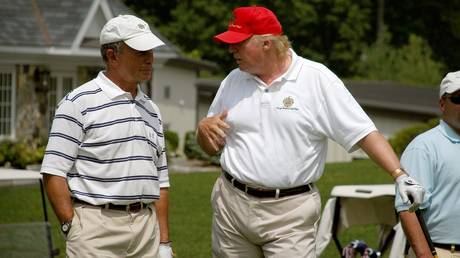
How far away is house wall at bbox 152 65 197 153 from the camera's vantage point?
29.4 meters

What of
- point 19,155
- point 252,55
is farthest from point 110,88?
point 19,155

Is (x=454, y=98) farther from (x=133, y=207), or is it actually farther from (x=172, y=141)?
(x=172, y=141)

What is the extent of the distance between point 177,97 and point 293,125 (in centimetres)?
2456

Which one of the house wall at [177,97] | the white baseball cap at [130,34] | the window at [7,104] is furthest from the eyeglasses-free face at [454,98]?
the house wall at [177,97]

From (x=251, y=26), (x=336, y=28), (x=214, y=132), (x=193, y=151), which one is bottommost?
(x=336, y=28)

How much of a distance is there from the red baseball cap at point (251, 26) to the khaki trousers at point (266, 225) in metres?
0.75

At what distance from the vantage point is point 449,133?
5918 mm

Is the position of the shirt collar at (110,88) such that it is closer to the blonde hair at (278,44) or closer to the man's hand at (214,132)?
the man's hand at (214,132)

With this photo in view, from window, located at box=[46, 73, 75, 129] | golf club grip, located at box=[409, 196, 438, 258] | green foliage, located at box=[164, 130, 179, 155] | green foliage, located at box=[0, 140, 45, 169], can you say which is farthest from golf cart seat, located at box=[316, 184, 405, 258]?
green foliage, located at box=[164, 130, 179, 155]

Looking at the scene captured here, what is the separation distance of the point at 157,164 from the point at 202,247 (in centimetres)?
551

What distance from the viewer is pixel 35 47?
2436 centimetres

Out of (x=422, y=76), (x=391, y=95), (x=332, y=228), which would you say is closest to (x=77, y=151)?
(x=332, y=228)

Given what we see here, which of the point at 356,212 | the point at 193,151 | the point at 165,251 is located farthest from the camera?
the point at 193,151

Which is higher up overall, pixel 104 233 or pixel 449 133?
pixel 449 133
